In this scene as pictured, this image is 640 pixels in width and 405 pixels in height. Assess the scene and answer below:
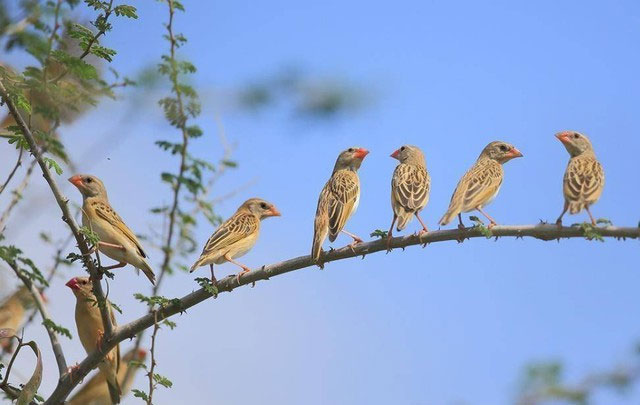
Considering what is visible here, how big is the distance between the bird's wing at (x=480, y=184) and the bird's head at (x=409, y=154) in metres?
0.74

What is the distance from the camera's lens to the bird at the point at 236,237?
735 centimetres

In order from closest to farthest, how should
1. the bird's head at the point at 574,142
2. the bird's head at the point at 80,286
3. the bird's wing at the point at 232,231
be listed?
the bird's wing at the point at 232,231
the bird's head at the point at 574,142
the bird's head at the point at 80,286

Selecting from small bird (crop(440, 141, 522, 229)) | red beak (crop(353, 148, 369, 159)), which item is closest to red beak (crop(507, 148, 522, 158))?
small bird (crop(440, 141, 522, 229))

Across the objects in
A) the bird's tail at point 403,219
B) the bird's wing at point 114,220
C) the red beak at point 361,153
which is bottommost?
the bird's wing at point 114,220

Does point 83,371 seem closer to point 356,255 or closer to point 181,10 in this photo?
point 356,255

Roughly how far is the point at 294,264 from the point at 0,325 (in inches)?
123

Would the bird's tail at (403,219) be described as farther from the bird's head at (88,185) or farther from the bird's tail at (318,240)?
the bird's head at (88,185)

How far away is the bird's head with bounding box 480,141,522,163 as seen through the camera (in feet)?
27.8

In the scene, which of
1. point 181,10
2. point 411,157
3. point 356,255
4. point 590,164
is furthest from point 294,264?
point 411,157

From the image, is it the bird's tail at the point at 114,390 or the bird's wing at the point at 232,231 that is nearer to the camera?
the bird's wing at the point at 232,231

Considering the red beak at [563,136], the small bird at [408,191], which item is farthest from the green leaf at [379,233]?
the red beak at [563,136]

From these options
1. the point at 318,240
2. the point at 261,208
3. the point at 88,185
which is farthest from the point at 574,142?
the point at 88,185

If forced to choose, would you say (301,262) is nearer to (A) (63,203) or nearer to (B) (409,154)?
(A) (63,203)

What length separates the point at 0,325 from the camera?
7.93 metres
